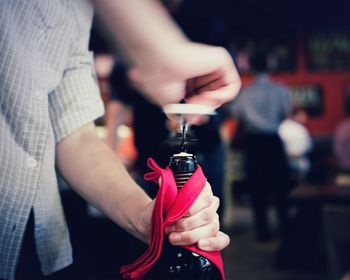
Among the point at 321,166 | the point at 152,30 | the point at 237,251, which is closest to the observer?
the point at 152,30

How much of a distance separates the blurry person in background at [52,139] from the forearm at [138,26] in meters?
0.15

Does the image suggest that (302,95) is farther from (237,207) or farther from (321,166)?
(237,207)

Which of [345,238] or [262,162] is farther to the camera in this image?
[262,162]

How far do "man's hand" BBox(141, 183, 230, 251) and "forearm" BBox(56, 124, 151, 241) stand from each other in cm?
17

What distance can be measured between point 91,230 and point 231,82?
Answer: 183cm

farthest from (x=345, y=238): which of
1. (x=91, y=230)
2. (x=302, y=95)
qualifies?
(x=302, y=95)

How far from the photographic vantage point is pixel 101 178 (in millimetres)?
962

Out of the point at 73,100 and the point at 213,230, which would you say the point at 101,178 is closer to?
the point at 73,100

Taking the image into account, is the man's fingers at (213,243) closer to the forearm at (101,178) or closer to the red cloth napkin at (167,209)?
the red cloth napkin at (167,209)

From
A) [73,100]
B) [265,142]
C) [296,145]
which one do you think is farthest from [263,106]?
[73,100]

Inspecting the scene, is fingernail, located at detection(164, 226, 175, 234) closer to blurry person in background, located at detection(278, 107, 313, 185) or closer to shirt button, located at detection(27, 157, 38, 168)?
shirt button, located at detection(27, 157, 38, 168)

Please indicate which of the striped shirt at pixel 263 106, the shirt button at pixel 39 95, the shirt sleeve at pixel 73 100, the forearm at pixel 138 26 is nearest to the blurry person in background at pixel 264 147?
the striped shirt at pixel 263 106

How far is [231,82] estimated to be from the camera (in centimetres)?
75

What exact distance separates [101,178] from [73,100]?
0.62 ft
